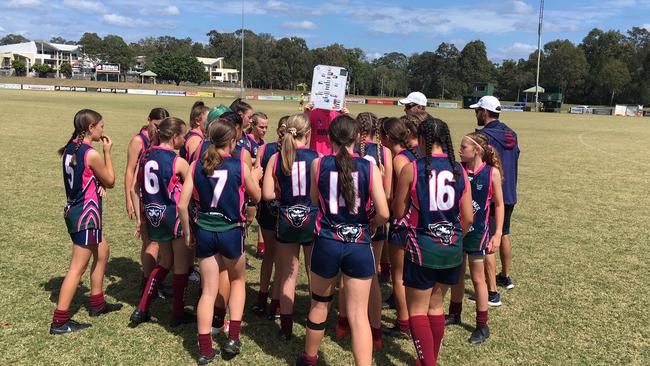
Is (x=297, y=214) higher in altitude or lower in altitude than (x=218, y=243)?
higher

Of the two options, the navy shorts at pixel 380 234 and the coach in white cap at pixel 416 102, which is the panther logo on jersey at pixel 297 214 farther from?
the coach in white cap at pixel 416 102

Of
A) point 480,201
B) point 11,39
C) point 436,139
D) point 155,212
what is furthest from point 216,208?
point 11,39

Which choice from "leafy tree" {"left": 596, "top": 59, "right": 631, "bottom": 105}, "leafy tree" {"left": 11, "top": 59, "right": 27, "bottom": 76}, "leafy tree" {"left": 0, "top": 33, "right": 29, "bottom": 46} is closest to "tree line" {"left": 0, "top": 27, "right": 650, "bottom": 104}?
"leafy tree" {"left": 596, "top": 59, "right": 631, "bottom": 105}

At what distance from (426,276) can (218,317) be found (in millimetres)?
2145

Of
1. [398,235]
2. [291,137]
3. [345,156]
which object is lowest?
[398,235]

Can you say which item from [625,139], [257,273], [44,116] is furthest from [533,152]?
[44,116]

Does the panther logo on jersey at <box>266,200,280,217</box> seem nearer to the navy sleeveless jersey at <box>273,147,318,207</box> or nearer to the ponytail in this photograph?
the navy sleeveless jersey at <box>273,147,318,207</box>

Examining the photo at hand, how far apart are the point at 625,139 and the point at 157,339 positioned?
29.1 meters

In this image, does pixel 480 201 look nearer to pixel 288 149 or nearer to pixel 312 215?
pixel 312 215

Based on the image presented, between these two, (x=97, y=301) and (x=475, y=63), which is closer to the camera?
(x=97, y=301)

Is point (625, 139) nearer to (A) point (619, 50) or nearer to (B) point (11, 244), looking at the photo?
(B) point (11, 244)

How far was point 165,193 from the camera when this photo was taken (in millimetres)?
4473

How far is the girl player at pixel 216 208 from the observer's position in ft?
12.6

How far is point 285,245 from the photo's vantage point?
4473mm
